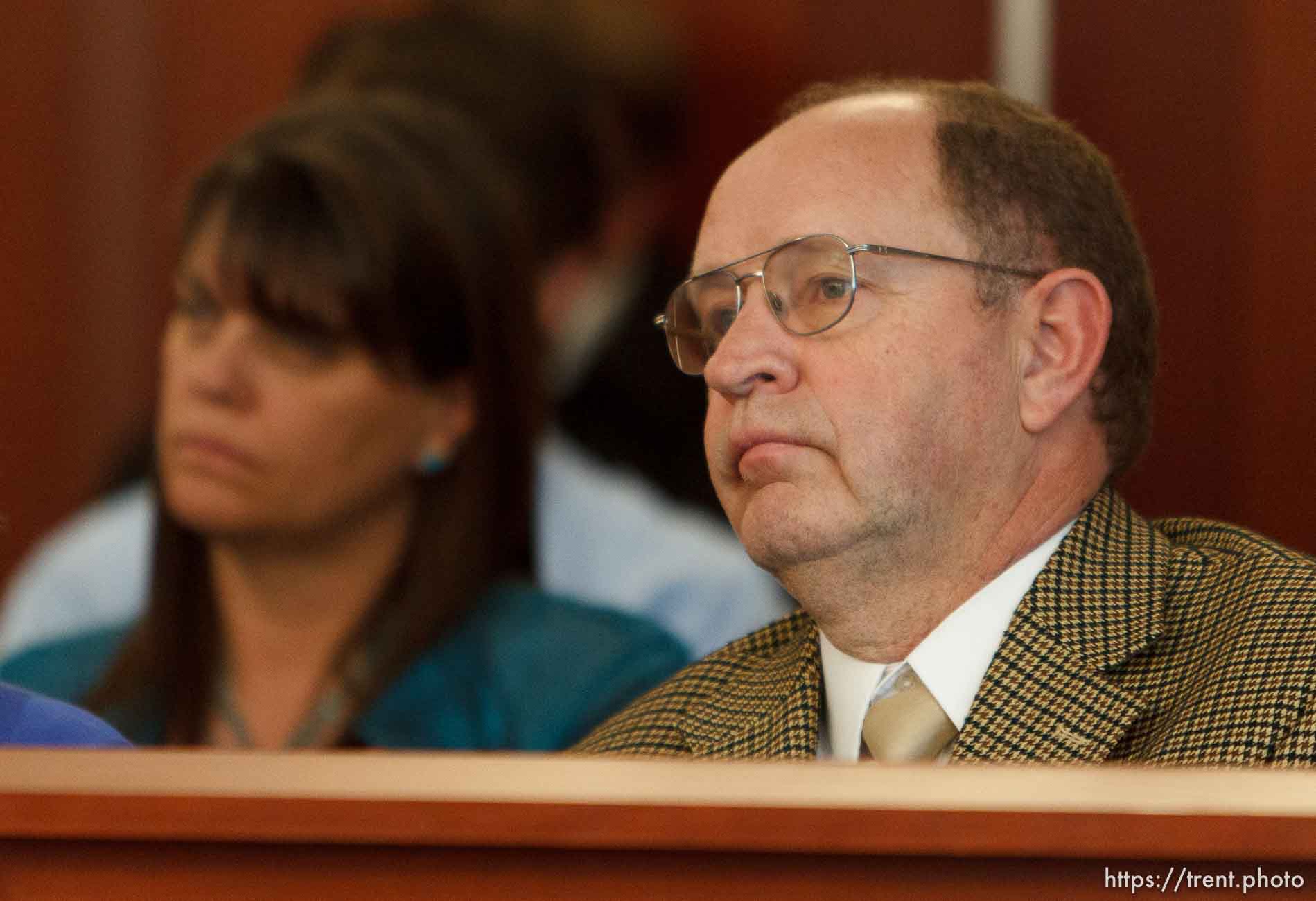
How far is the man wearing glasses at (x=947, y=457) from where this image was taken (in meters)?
1.42

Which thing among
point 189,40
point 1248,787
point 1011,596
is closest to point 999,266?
point 1011,596

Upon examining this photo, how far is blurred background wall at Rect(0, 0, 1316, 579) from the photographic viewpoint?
2521 millimetres

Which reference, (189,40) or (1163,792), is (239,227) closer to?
(1163,792)

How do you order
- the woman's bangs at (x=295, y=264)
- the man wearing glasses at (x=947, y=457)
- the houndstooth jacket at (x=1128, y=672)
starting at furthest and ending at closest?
the woman's bangs at (x=295, y=264) < the man wearing glasses at (x=947, y=457) < the houndstooth jacket at (x=1128, y=672)

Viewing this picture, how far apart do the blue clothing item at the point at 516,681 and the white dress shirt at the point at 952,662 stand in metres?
0.79

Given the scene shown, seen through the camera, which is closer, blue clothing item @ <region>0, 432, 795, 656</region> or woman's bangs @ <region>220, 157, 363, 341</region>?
woman's bangs @ <region>220, 157, 363, 341</region>

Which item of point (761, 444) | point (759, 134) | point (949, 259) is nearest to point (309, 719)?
point (761, 444)

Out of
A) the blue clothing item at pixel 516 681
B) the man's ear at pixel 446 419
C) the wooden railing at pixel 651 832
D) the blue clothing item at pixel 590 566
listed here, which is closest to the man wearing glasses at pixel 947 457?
the wooden railing at pixel 651 832

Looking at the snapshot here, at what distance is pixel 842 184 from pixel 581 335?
2021mm

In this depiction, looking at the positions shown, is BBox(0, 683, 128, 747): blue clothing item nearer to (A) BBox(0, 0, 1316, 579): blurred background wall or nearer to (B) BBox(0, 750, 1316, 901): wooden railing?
(B) BBox(0, 750, 1316, 901): wooden railing

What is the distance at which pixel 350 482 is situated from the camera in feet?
8.08

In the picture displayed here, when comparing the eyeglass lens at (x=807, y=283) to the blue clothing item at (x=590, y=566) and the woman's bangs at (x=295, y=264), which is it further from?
the blue clothing item at (x=590, y=566)

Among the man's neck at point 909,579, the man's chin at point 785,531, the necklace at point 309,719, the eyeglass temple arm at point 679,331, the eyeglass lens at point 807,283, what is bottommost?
the necklace at point 309,719

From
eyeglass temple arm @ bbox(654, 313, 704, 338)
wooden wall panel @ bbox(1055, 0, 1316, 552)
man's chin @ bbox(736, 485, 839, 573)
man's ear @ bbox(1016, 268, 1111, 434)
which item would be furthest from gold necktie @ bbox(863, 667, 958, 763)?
wooden wall panel @ bbox(1055, 0, 1316, 552)
